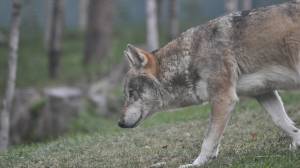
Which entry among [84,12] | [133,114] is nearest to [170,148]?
[133,114]

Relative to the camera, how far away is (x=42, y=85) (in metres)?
21.5

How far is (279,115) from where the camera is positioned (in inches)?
319

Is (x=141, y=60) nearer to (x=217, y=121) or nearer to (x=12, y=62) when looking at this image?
(x=217, y=121)

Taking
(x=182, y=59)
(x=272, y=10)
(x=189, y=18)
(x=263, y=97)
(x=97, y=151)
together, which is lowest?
(x=97, y=151)

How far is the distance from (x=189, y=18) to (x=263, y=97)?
42.0 m

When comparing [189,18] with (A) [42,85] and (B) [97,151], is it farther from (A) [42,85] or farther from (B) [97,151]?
(B) [97,151]

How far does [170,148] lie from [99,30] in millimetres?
16067

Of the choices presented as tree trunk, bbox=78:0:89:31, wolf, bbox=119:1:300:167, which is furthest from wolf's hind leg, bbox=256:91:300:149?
tree trunk, bbox=78:0:89:31

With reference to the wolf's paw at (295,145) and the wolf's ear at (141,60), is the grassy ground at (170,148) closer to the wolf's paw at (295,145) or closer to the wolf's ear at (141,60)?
the wolf's paw at (295,145)

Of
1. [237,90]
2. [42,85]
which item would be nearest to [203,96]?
[237,90]

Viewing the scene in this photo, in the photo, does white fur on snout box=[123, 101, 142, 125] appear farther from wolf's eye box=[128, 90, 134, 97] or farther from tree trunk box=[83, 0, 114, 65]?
tree trunk box=[83, 0, 114, 65]

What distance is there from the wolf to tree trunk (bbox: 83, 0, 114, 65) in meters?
16.6

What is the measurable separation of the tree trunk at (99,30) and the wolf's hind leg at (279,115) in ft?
54.9

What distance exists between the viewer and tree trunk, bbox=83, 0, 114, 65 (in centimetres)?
2472
